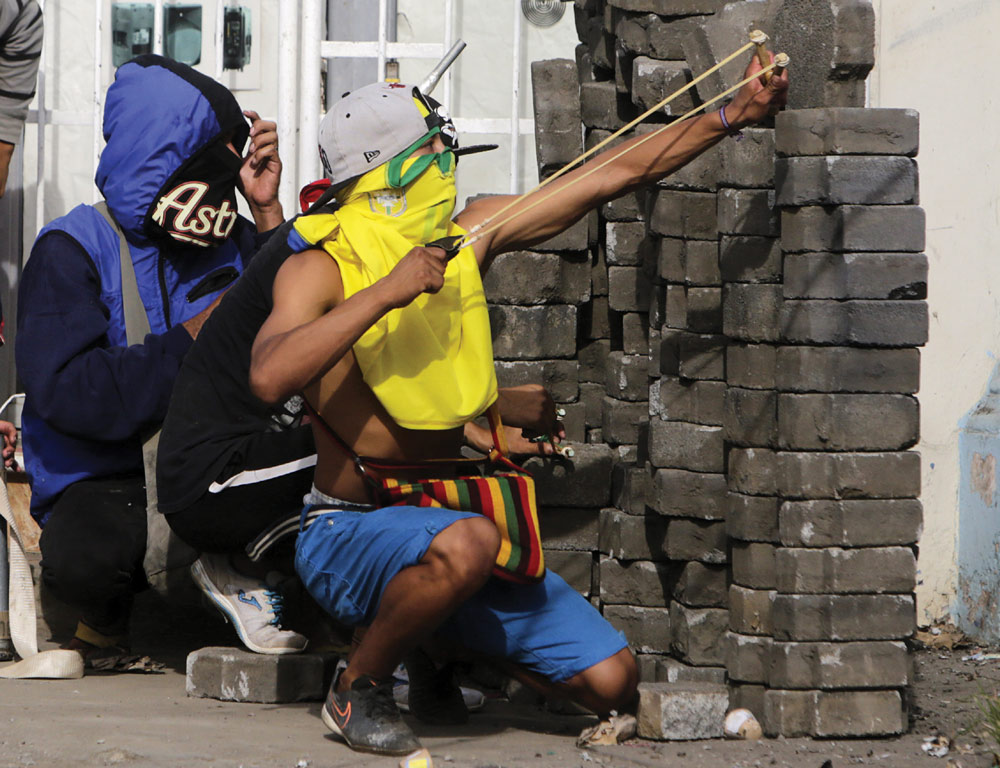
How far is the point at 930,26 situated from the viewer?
5188 mm

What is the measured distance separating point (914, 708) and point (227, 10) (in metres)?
4.17

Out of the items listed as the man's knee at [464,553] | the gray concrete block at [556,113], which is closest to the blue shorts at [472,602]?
the man's knee at [464,553]

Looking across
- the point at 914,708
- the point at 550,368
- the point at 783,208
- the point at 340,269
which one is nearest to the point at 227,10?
the point at 550,368

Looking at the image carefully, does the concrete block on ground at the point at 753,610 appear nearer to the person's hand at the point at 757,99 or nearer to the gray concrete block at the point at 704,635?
the gray concrete block at the point at 704,635

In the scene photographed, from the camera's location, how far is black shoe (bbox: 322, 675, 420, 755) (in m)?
3.51

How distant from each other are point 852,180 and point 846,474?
2.65 ft

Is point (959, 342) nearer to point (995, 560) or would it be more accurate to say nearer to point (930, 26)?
point (995, 560)

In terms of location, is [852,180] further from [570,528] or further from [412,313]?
[570,528]

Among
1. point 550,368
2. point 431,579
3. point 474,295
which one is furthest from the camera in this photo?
point 550,368

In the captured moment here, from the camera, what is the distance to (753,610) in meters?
3.87

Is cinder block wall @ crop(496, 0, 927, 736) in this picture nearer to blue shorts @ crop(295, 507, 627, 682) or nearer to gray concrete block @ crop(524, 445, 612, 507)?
gray concrete block @ crop(524, 445, 612, 507)

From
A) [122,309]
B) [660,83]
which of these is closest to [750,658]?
[660,83]

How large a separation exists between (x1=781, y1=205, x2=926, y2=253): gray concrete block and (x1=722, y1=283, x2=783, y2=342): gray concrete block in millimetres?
178

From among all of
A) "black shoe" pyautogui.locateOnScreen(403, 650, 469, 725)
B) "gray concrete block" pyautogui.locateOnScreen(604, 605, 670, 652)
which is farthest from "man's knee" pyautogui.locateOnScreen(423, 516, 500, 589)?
"gray concrete block" pyautogui.locateOnScreen(604, 605, 670, 652)
